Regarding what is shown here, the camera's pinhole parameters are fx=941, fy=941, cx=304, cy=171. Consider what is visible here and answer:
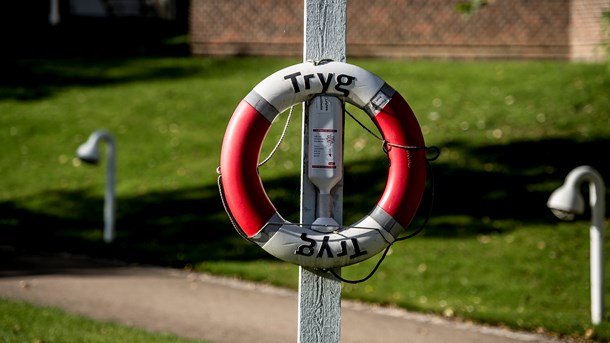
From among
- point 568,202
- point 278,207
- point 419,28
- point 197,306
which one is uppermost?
point 419,28

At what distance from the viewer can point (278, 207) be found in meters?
11.5

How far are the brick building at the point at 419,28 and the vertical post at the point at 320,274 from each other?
1376 cm

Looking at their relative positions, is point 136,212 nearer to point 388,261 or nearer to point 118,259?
point 118,259

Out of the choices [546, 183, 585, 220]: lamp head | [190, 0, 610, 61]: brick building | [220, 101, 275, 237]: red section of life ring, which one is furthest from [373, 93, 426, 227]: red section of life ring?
[190, 0, 610, 61]: brick building

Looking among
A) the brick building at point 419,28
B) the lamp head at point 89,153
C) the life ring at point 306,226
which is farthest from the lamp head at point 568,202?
the brick building at point 419,28

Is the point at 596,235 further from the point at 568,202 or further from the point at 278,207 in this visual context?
the point at 278,207

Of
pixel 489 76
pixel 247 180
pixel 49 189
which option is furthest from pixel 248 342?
pixel 489 76

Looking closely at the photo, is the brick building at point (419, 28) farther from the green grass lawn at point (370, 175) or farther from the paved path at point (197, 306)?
the paved path at point (197, 306)

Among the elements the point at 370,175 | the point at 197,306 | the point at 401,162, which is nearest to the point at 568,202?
the point at 197,306

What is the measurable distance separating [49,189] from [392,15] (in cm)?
841

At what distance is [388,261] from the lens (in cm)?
1001

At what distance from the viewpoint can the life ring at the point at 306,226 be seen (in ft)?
13.7

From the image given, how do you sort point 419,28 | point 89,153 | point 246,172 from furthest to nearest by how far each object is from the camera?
point 419,28, point 89,153, point 246,172

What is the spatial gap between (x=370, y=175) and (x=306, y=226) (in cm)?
822
